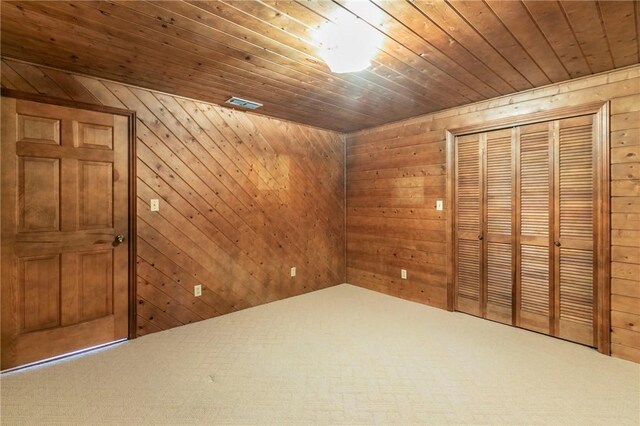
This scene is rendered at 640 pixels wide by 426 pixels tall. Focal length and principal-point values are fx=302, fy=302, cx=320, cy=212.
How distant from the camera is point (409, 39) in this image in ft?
6.44

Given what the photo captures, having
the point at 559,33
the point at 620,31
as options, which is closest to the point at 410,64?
the point at 559,33

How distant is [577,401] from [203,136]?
12.2 ft

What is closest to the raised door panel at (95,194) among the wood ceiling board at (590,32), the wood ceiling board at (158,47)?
the wood ceiling board at (158,47)

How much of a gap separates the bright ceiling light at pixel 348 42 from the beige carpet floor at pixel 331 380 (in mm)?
2178

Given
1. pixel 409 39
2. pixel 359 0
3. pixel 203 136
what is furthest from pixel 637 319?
pixel 203 136

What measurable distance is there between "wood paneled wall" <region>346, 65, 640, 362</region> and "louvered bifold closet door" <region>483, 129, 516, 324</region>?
0.34m

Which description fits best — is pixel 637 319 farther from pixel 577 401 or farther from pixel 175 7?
pixel 175 7

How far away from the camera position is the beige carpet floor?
1.78m

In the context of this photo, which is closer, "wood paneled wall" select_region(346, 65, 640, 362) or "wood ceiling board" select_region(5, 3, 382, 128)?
"wood ceiling board" select_region(5, 3, 382, 128)

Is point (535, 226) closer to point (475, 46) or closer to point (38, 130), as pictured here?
point (475, 46)

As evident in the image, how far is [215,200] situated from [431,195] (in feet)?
8.24

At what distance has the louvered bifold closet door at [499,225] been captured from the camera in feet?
10.1

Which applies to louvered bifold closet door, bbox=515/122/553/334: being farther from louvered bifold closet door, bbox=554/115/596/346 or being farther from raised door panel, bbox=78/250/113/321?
raised door panel, bbox=78/250/113/321

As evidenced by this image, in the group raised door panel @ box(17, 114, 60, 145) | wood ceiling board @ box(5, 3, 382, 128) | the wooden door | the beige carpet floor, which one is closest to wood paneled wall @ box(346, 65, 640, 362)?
the beige carpet floor
